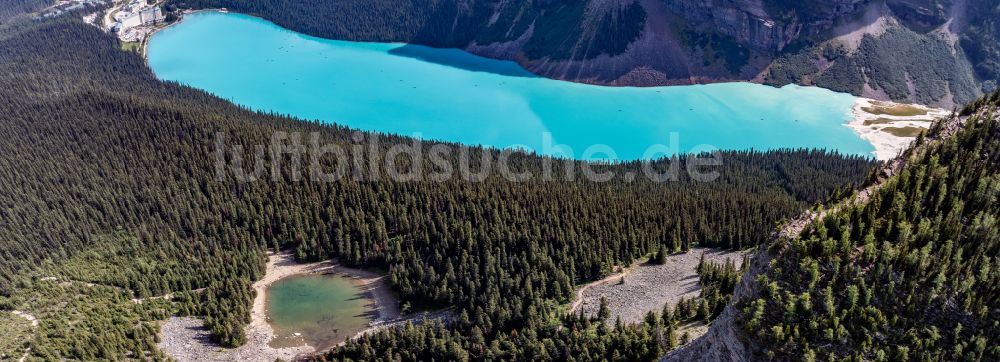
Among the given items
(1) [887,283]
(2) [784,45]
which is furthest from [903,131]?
(1) [887,283]

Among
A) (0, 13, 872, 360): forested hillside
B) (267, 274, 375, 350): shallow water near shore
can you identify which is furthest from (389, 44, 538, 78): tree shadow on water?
(267, 274, 375, 350): shallow water near shore

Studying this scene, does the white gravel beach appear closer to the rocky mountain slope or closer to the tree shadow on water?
the rocky mountain slope

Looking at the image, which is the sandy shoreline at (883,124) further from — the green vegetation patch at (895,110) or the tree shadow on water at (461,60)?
the tree shadow on water at (461,60)

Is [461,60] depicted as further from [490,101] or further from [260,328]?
[260,328]

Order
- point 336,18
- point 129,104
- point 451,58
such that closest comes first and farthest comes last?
1. point 129,104
2. point 451,58
3. point 336,18

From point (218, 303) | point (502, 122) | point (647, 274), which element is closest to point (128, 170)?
point (218, 303)

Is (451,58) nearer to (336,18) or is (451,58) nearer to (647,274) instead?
(336,18)

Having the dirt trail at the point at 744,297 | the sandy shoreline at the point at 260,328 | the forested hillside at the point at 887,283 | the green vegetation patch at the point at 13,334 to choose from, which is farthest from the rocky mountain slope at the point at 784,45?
the green vegetation patch at the point at 13,334
